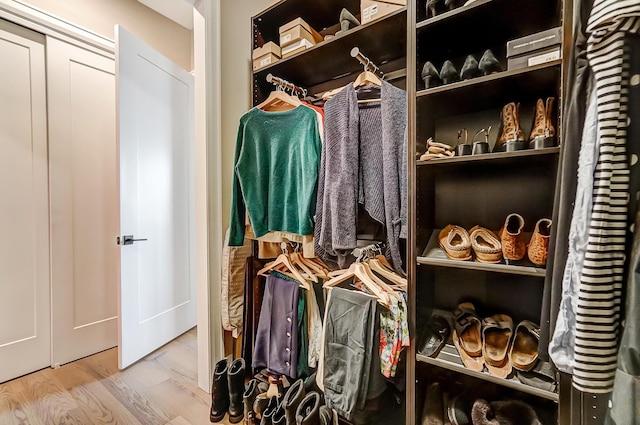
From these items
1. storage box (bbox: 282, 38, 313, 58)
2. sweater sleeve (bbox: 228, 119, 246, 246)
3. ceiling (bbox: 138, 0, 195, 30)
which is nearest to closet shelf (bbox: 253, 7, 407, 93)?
storage box (bbox: 282, 38, 313, 58)

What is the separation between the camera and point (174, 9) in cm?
236

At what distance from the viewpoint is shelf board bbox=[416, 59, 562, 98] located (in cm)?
84

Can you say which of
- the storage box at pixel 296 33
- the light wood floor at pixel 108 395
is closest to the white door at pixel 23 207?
the light wood floor at pixel 108 395

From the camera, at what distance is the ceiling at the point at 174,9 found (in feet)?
7.49

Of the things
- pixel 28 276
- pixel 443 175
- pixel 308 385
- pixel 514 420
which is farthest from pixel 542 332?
pixel 28 276

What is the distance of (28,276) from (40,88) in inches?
48.1

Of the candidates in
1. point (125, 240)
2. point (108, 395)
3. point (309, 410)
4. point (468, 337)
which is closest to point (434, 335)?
point (468, 337)

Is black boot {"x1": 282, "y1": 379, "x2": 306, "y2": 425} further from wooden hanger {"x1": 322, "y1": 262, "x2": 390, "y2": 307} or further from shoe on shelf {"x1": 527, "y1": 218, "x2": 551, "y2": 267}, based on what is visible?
shoe on shelf {"x1": 527, "y1": 218, "x2": 551, "y2": 267}

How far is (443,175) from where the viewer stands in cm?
126

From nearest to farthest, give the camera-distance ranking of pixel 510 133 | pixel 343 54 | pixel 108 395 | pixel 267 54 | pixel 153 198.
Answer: pixel 510 133, pixel 343 54, pixel 267 54, pixel 108 395, pixel 153 198

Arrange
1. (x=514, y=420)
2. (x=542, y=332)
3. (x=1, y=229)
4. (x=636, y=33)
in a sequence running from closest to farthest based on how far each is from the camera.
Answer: (x=636, y=33)
(x=542, y=332)
(x=514, y=420)
(x=1, y=229)

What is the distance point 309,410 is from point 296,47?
5.33ft

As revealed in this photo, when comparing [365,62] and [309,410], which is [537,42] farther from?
[309,410]

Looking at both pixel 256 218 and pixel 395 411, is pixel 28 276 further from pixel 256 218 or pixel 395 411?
pixel 395 411
